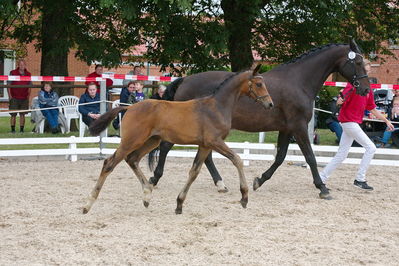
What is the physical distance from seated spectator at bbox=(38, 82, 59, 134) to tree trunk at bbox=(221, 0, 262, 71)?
4.88m

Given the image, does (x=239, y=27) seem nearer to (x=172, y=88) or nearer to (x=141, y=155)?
(x=172, y=88)

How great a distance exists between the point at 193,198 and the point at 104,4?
617cm

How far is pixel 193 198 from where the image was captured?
8.28 meters

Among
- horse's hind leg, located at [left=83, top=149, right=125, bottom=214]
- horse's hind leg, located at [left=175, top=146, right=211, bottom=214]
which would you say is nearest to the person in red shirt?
horse's hind leg, located at [left=175, top=146, right=211, bottom=214]

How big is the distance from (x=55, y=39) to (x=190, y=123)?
9.97 m

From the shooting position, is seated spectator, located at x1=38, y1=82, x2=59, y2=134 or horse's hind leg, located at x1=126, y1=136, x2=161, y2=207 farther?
seated spectator, located at x1=38, y1=82, x2=59, y2=134

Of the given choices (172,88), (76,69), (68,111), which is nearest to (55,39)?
(68,111)

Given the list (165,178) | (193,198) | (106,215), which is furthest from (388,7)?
(106,215)

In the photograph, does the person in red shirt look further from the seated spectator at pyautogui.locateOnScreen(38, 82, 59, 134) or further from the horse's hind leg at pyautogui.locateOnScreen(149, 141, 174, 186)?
the seated spectator at pyautogui.locateOnScreen(38, 82, 59, 134)

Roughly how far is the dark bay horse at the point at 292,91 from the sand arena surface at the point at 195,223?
0.63m

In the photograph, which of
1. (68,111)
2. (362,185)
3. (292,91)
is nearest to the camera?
(292,91)

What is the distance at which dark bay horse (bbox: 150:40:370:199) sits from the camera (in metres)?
8.70

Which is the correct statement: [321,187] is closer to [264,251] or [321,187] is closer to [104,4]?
[264,251]

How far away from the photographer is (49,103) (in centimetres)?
1445
